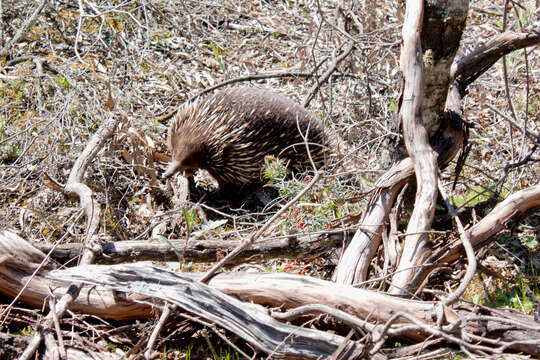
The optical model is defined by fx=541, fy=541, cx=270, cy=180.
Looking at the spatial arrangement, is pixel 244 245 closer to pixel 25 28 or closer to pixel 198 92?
pixel 198 92

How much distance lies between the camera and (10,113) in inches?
195

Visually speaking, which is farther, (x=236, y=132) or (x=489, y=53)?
(x=236, y=132)

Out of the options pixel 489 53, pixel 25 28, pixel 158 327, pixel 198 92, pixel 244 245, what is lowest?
pixel 158 327

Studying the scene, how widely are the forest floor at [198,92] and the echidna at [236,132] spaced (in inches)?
10.9

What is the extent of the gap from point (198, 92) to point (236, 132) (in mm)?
1180

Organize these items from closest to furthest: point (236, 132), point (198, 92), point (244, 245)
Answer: point (244, 245) < point (236, 132) < point (198, 92)

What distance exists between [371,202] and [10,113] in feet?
12.0

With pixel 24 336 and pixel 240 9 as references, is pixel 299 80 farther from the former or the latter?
pixel 24 336

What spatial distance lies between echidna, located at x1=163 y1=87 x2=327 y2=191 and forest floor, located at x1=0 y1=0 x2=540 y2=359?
0.91 ft

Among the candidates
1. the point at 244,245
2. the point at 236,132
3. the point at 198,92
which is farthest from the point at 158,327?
the point at 198,92

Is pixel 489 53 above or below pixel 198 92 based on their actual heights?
above

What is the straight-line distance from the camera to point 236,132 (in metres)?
4.75

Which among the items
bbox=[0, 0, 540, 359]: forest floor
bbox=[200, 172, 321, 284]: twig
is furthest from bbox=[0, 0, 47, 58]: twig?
bbox=[200, 172, 321, 284]: twig

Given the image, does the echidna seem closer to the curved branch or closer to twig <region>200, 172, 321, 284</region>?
the curved branch
